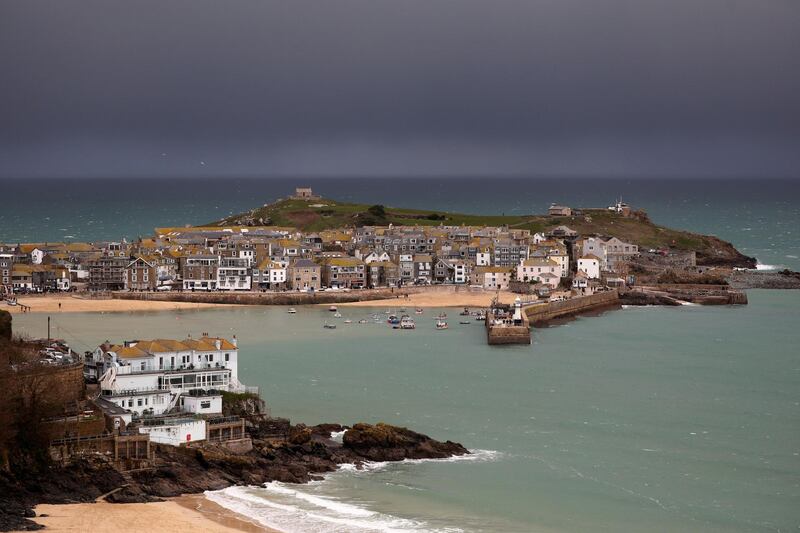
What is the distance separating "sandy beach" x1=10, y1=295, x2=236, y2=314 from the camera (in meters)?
59.3

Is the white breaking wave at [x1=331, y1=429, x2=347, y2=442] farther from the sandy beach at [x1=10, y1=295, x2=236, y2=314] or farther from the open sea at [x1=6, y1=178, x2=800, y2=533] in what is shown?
the sandy beach at [x1=10, y1=295, x2=236, y2=314]

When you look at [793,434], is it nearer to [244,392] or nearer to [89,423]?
[244,392]

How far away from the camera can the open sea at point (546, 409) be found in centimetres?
2806

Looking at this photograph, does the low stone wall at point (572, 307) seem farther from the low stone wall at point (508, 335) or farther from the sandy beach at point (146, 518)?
the sandy beach at point (146, 518)

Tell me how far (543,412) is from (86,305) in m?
30.2

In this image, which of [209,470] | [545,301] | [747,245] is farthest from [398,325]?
[747,245]

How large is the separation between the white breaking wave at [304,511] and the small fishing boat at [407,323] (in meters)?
26.4

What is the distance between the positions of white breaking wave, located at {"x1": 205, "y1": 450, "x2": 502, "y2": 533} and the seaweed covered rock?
8.57ft

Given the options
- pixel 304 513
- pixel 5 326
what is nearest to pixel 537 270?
pixel 5 326

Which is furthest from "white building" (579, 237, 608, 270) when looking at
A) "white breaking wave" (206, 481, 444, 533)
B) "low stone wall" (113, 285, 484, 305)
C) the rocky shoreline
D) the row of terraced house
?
"white breaking wave" (206, 481, 444, 533)

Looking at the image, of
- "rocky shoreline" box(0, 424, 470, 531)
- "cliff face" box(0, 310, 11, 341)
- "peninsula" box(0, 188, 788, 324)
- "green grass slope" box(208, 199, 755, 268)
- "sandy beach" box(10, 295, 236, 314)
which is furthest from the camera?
"green grass slope" box(208, 199, 755, 268)

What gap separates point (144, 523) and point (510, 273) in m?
48.0

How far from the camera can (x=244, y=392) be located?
106 ft

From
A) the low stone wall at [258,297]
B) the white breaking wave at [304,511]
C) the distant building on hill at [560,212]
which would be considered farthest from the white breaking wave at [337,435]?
the distant building on hill at [560,212]
